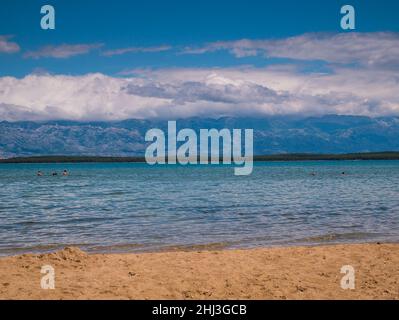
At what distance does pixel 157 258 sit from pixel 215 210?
18.6 meters

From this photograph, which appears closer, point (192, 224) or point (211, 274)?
point (211, 274)

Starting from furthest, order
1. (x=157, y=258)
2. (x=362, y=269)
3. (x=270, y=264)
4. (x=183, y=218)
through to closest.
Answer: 1. (x=183, y=218)
2. (x=157, y=258)
3. (x=270, y=264)
4. (x=362, y=269)

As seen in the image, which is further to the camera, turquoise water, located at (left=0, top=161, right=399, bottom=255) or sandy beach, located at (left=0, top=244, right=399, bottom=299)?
turquoise water, located at (left=0, top=161, right=399, bottom=255)

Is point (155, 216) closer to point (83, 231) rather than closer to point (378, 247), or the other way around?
point (83, 231)

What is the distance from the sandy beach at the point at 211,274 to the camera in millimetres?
11977

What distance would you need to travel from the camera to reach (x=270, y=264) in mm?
15250

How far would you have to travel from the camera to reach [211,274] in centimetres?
1391

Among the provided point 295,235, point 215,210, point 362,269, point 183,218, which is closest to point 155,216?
point 183,218

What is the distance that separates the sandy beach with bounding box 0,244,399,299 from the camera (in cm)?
1198

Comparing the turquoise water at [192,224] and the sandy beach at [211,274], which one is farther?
the turquoise water at [192,224]

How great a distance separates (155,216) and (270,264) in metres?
17.2
